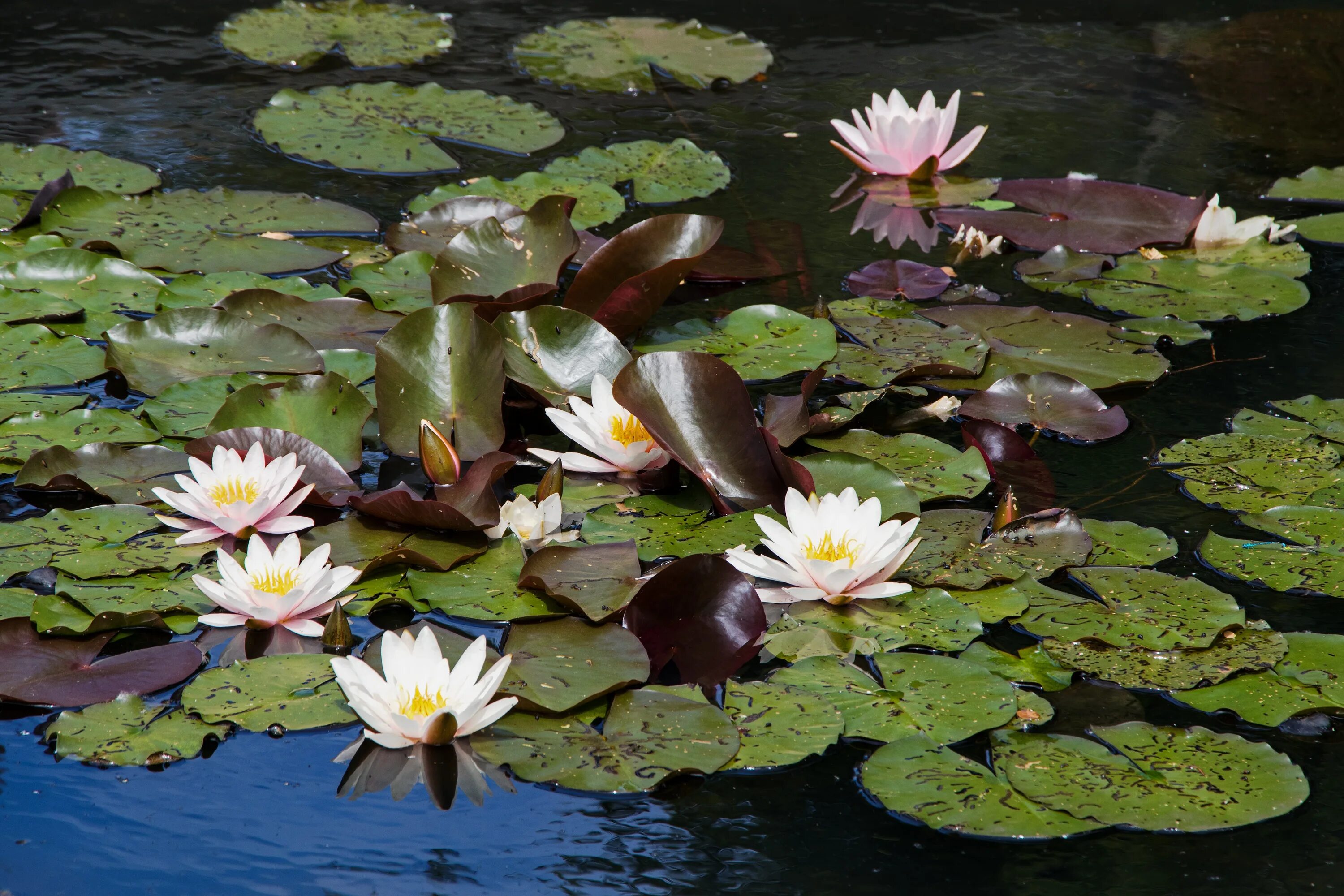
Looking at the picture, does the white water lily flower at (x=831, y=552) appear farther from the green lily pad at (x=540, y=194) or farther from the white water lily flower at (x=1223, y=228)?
the white water lily flower at (x=1223, y=228)

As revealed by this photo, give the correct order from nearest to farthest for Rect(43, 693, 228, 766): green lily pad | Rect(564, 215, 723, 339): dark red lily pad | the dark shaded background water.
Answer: the dark shaded background water, Rect(43, 693, 228, 766): green lily pad, Rect(564, 215, 723, 339): dark red lily pad

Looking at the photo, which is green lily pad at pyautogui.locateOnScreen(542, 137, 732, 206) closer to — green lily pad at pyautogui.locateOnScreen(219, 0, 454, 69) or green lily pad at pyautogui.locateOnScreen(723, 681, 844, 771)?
green lily pad at pyautogui.locateOnScreen(219, 0, 454, 69)

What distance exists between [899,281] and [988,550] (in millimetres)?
1023

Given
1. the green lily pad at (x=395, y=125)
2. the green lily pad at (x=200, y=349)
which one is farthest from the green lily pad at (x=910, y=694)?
the green lily pad at (x=395, y=125)

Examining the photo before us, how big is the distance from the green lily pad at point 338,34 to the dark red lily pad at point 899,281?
1.99m

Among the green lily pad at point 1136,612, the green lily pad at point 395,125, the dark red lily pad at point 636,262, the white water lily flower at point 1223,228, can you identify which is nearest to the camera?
the green lily pad at point 1136,612

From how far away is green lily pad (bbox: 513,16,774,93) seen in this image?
12.2ft

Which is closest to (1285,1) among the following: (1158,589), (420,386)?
(1158,589)

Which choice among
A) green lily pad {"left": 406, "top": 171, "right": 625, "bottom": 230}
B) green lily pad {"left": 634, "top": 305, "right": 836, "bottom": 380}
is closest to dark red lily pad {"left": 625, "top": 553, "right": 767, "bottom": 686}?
green lily pad {"left": 634, "top": 305, "right": 836, "bottom": 380}

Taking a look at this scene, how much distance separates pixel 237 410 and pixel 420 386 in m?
0.30

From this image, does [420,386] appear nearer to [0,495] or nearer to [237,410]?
[237,410]

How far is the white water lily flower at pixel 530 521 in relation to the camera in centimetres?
169

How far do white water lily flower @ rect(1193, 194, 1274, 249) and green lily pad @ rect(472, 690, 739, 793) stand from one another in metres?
2.03

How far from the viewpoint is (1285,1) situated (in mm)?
4559
